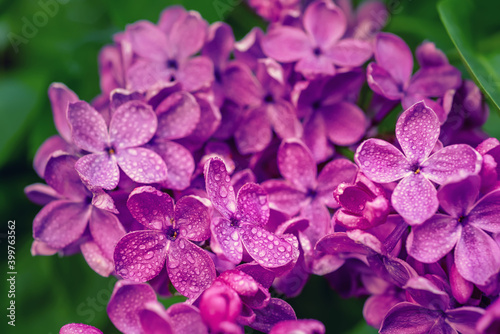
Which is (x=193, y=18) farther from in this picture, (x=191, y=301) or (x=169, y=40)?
(x=191, y=301)

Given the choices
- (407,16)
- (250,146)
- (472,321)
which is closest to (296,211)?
(250,146)

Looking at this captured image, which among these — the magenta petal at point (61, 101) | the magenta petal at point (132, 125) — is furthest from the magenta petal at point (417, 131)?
the magenta petal at point (61, 101)

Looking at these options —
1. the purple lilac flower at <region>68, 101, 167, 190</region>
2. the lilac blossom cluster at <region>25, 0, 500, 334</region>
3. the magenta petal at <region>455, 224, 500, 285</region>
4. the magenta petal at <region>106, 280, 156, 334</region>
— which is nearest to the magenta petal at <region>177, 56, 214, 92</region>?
the lilac blossom cluster at <region>25, 0, 500, 334</region>

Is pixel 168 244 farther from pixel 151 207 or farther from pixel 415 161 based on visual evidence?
pixel 415 161

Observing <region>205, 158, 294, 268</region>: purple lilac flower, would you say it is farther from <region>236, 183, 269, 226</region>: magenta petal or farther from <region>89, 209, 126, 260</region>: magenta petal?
<region>89, 209, 126, 260</region>: magenta petal

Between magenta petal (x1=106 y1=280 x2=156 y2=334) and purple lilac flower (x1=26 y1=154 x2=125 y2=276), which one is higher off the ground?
purple lilac flower (x1=26 y1=154 x2=125 y2=276)

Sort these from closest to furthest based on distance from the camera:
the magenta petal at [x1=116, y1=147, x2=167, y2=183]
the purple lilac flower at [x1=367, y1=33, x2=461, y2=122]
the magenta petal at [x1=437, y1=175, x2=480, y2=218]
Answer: the magenta petal at [x1=437, y1=175, x2=480, y2=218], the magenta petal at [x1=116, y1=147, x2=167, y2=183], the purple lilac flower at [x1=367, y1=33, x2=461, y2=122]

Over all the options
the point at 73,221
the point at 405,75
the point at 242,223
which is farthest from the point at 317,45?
the point at 73,221
